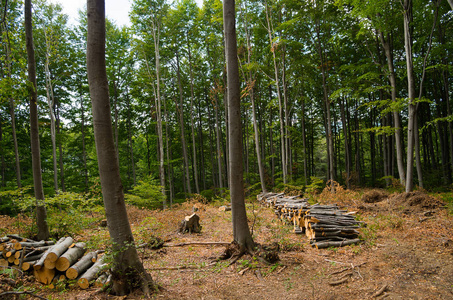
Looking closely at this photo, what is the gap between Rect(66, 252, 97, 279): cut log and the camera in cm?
418

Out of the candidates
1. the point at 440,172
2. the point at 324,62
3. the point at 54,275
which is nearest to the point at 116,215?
the point at 54,275

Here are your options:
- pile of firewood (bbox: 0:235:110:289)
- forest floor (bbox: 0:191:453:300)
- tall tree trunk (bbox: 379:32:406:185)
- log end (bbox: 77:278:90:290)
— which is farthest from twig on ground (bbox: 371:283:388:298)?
tall tree trunk (bbox: 379:32:406:185)

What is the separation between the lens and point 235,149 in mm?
5316

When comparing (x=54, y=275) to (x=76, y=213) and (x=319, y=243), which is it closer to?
(x=76, y=213)

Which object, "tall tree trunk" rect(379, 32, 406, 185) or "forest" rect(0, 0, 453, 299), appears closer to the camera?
"forest" rect(0, 0, 453, 299)

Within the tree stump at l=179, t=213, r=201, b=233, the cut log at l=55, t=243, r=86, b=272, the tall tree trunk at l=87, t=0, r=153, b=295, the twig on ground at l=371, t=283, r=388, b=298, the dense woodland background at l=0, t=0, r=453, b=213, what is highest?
the dense woodland background at l=0, t=0, r=453, b=213

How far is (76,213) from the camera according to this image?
643cm

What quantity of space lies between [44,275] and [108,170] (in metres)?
2.55

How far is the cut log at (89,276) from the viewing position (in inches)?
159

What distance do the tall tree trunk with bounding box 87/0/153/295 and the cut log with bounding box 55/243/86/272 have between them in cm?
128

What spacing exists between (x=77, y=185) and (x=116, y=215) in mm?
19328

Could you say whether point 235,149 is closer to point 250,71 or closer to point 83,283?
point 83,283

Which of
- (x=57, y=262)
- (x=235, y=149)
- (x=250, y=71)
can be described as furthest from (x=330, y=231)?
(x=250, y=71)

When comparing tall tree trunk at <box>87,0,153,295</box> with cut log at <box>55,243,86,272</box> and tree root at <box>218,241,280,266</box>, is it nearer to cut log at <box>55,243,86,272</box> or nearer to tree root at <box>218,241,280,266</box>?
cut log at <box>55,243,86,272</box>
